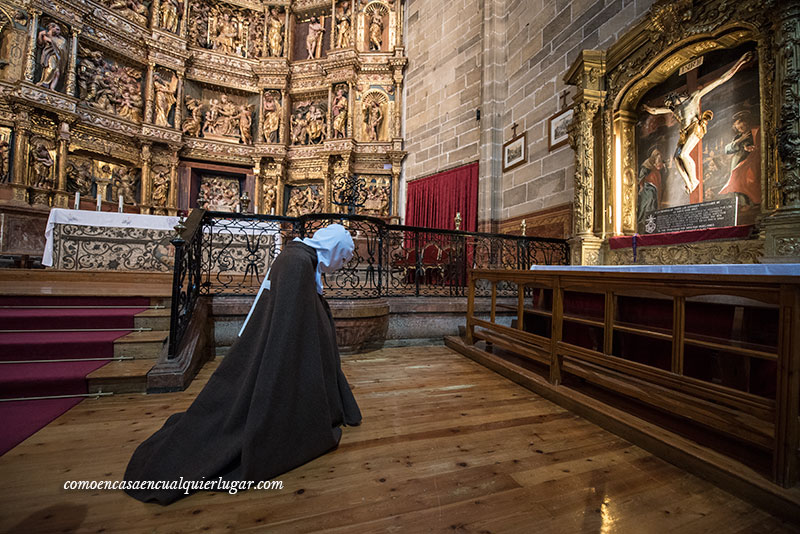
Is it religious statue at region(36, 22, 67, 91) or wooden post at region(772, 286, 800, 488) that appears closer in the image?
wooden post at region(772, 286, 800, 488)

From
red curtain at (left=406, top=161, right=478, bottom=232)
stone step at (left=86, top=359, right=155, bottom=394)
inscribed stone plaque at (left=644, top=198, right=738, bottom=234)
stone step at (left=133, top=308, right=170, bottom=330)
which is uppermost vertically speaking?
red curtain at (left=406, top=161, right=478, bottom=232)

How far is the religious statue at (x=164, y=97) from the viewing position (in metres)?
9.48

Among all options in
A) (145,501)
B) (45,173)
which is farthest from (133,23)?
(145,501)

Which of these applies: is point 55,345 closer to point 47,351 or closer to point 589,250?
point 47,351

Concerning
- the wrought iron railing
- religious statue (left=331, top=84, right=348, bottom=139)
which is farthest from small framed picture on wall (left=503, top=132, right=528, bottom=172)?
religious statue (left=331, top=84, right=348, bottom=139)

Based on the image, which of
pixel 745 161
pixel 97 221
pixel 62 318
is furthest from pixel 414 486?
pixel 97 221

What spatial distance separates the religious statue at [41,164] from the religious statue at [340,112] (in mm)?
6815

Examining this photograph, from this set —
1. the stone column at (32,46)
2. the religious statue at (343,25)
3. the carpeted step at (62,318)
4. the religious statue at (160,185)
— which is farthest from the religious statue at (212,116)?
the carpeted step at (62,318)

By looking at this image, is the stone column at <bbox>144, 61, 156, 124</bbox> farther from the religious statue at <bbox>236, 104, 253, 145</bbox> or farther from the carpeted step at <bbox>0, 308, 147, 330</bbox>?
the carpeted step at <bbox>0, 308, 147, 330</bbox>

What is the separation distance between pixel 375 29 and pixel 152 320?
10890mm

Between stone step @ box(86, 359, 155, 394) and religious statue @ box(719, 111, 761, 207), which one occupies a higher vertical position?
religious statue @ box(719, 111, 761, 207)

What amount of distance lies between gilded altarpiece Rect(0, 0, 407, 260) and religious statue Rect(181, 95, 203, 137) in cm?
3

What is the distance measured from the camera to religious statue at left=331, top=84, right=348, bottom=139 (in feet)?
33.9

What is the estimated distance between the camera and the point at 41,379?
2.35 m
